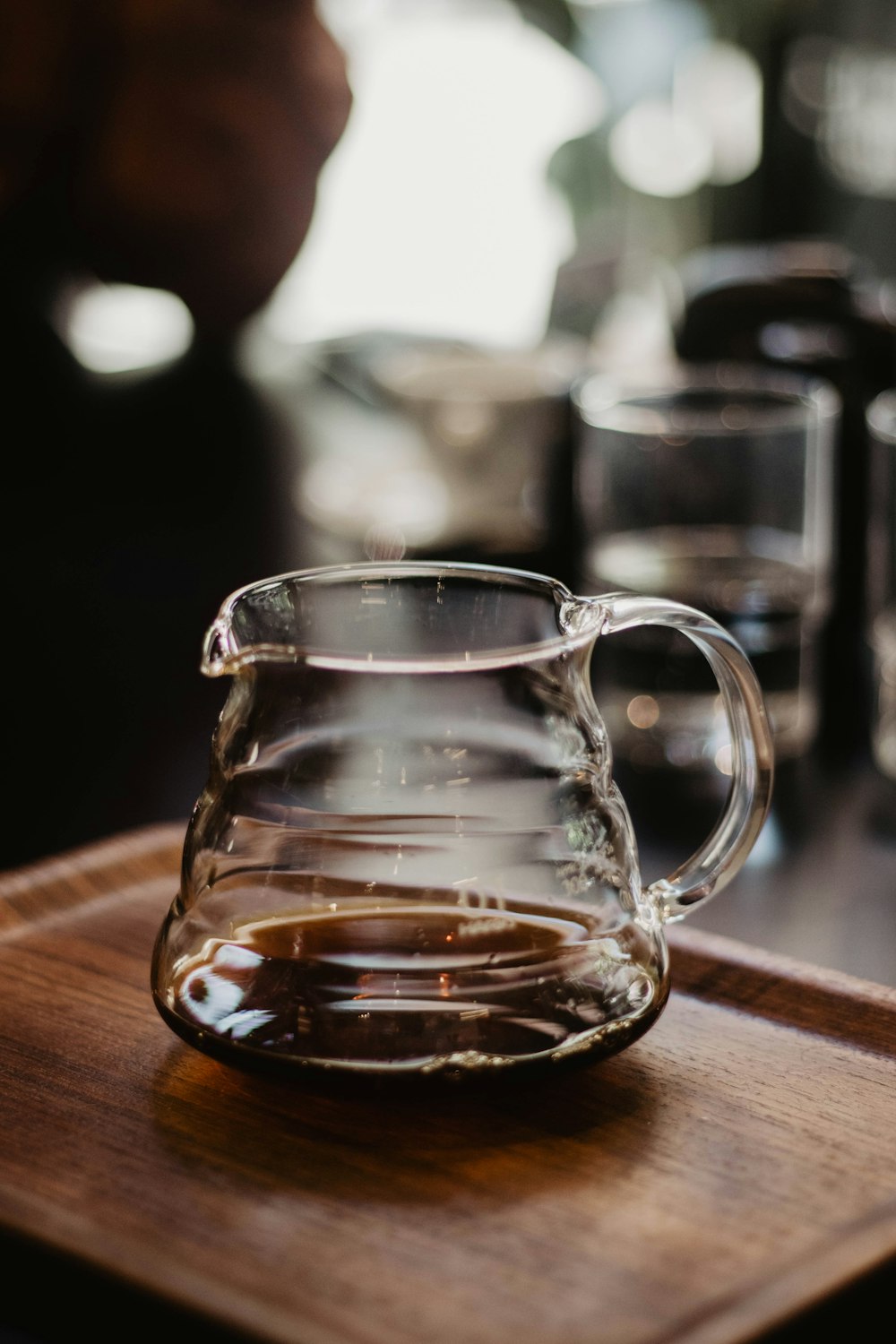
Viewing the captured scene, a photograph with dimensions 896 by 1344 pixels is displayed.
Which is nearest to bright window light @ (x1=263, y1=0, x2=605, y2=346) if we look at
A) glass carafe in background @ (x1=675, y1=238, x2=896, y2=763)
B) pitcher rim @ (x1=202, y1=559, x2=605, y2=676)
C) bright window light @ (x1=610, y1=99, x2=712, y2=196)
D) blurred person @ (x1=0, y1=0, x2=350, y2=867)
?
bright window light @ (x1=610, y1=99, x2=712, y2=196)

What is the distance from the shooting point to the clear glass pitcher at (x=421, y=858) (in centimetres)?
42

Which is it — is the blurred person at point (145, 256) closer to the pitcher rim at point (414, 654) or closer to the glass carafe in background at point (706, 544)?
the glass carafe in background at point (706, 544)

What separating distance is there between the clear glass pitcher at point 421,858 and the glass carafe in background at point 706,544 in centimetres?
39

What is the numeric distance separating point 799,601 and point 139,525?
1.92 ft

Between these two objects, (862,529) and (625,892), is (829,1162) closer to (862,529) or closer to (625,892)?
(625,892)

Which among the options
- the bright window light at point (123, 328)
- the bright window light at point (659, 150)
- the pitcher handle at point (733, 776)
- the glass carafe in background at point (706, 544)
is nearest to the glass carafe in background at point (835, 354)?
the glass carafe in background at point (706, 544)

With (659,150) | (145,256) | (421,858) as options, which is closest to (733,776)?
(421,858)

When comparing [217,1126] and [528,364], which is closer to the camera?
[217,1126]

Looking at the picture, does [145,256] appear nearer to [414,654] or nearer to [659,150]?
[414,654]

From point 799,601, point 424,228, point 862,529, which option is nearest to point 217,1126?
point 799,601

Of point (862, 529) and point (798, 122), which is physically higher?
point (798, 122)

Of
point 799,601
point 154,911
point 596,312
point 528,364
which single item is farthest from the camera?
point 596,312

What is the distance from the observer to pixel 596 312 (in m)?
1.57

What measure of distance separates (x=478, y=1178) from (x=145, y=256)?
3.52ft
